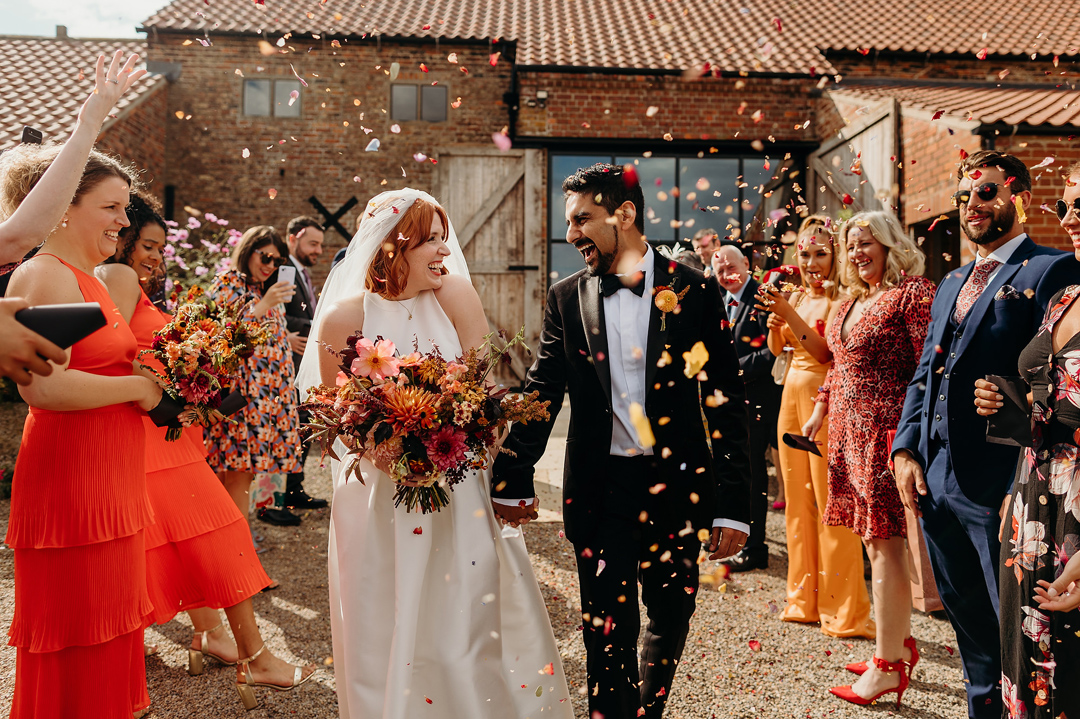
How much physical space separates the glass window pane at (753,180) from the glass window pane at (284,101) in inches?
291

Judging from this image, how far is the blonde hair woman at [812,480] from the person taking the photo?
360 centimetres

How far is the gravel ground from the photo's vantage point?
9.43 feet

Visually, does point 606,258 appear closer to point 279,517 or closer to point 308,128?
point 279,517

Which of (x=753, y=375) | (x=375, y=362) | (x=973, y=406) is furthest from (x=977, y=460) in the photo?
(x=753, y=375)

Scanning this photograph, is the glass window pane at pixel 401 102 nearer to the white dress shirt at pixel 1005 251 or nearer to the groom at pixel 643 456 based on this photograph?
the groom at pixel 643 456

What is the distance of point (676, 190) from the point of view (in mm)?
11250

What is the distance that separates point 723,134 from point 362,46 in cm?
605

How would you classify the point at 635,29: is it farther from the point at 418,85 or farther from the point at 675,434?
the point at 675,434

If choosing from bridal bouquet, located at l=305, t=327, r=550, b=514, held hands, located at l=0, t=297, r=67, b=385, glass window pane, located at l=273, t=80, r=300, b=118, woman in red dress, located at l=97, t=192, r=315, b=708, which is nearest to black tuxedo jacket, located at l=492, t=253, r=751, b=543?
bridal bouquet, located at l=305, t=327, r=550, b=514

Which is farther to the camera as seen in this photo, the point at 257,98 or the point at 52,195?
the point at 257,98

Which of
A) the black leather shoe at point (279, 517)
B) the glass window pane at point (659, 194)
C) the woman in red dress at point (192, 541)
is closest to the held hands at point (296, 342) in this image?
the black leather shoe at point (279, 517)

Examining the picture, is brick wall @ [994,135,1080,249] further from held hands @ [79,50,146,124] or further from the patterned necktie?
held hands @ [79,50,146,124]

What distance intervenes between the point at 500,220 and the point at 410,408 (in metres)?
9.19

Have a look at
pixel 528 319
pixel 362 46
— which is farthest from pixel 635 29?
pixel 528 319
